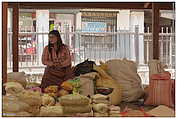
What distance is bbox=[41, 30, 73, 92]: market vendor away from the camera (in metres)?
3.23

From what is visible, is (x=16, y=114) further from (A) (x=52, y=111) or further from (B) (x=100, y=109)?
(B) (x=100, y=109)

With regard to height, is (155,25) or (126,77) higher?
(155,25)

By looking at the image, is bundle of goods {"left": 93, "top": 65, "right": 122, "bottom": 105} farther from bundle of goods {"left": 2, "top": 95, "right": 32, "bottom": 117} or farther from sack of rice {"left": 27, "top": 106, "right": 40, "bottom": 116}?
bundle of goods {"left": 2, "top": 95, "right": 32, "bottom": 117}

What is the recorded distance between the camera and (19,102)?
146 cm

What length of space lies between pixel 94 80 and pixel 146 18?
5514 mm

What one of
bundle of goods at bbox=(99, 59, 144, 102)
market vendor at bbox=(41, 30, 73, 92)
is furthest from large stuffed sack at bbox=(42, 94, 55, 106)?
market vendor at bbox=(41, 30, 73, 92)

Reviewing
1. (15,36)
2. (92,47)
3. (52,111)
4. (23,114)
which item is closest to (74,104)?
(52,111)

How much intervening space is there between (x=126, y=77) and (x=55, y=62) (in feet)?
3.81

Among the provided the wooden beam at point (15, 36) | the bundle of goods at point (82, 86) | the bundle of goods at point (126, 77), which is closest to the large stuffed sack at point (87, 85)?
the bundle of goods at point (82, 86)

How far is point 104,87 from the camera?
7.27 ft

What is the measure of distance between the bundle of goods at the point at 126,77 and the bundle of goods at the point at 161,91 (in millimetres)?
173

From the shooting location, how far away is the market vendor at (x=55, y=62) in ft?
10.6

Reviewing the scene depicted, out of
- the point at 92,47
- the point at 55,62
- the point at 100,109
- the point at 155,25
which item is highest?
the point at 155,25

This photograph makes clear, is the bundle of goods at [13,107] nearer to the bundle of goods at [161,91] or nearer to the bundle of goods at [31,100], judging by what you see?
the bundle of goods at [31,100]
